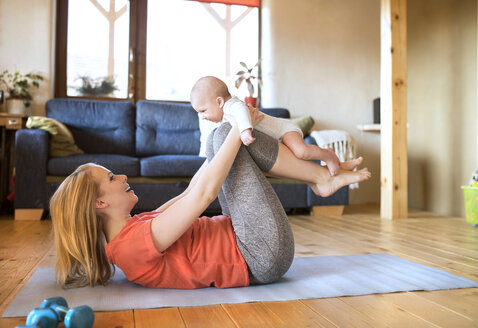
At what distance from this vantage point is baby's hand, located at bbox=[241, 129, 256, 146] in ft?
4.45

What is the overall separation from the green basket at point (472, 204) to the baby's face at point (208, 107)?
235 centimetres

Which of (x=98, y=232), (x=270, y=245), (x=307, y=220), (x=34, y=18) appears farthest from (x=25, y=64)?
(x=270, y=245)

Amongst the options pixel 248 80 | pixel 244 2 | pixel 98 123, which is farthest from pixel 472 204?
pixel 98 123

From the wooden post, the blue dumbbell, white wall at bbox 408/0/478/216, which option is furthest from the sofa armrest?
white wall at bbox 408/0/478/216

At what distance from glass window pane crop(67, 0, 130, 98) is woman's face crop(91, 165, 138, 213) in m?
3.19

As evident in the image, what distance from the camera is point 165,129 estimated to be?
4.04m

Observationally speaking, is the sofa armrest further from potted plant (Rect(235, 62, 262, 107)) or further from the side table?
potted plant (Rect(235, 62, 262, 107))

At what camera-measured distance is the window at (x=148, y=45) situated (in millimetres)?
4289

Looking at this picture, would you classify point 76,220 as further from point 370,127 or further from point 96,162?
point 370,127

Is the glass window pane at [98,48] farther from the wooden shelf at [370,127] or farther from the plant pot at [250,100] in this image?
the wooden shelf at [370,127]

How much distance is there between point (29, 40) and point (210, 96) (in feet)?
10.4

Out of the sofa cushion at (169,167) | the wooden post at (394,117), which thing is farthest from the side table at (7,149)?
the wooden post at (394,117)

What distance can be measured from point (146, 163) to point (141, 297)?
212cm

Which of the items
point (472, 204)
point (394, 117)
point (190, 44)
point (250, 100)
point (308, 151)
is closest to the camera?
point (308, 151)
